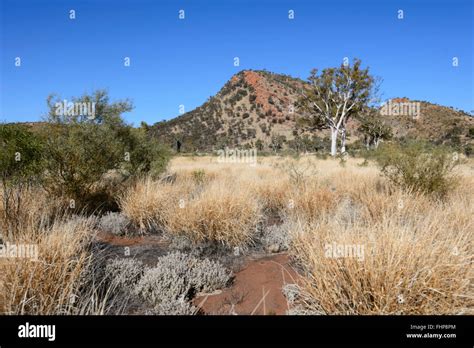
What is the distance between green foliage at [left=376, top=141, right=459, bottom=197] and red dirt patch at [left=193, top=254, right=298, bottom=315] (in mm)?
4432

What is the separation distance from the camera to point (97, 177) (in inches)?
309

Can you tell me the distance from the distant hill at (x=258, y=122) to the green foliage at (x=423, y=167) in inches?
1339

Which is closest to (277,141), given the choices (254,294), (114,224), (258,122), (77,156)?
(258,122)

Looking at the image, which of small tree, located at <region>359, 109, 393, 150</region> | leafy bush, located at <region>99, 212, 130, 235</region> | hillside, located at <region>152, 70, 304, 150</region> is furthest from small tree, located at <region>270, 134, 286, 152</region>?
leafy bush, located at <region>99, 212, 130, 235</region>

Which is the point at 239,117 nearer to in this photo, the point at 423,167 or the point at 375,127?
the point at 375,127

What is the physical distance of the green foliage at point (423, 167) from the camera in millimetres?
7516

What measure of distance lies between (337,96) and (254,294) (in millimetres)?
29475

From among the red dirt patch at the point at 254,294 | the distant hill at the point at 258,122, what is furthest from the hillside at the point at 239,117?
the red dirt patch at the point at 254,294

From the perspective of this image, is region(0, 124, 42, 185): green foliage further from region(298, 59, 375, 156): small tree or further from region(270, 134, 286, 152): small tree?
region(270, 134, 286, 152): small tree

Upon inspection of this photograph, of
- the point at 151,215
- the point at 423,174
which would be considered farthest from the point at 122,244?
the point at 423,174

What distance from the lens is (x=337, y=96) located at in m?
30.5

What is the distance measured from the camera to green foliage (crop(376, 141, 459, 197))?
752cm

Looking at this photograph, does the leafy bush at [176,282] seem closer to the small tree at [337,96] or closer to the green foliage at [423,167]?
the green foliage at [423,167]
